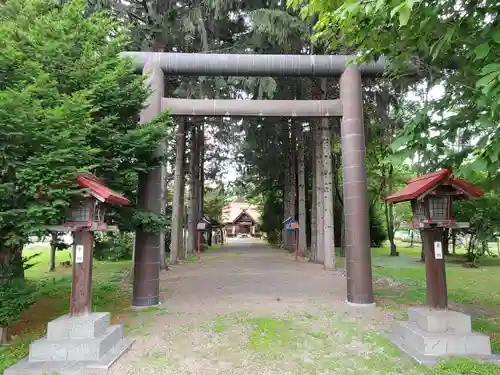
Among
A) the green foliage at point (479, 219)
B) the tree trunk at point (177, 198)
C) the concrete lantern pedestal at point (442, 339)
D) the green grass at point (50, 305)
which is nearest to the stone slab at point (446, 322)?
the concrete lantern pedestal at point (442, 339)

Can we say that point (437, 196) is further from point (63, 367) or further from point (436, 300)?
point (63, 367)

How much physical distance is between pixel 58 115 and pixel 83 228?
1.59 metres

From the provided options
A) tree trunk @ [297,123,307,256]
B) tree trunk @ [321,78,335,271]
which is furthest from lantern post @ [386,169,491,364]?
tree trunk @ [297,123,307,256]

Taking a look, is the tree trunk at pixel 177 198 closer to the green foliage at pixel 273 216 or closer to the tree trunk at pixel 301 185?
the tree trunk at pixel 301 185

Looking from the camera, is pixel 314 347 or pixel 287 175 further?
pixel 287 175

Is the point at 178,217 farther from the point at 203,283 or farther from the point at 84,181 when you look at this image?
the point at 84,181

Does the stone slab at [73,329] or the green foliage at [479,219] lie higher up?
the green foliage at [479,219]

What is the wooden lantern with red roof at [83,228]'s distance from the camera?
4.87 metres

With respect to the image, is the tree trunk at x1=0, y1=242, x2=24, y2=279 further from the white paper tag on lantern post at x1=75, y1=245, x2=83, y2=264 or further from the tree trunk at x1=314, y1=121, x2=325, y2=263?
the tree trunk at x1=314, y1=121, x2=325, y2=263

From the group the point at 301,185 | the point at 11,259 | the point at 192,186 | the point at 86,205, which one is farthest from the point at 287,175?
the point at 11,259

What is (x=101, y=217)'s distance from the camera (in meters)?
5.33

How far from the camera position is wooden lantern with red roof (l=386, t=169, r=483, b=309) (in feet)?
16.9

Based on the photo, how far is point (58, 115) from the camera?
4.44 m

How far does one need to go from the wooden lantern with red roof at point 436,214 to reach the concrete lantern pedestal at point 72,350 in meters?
4.55
